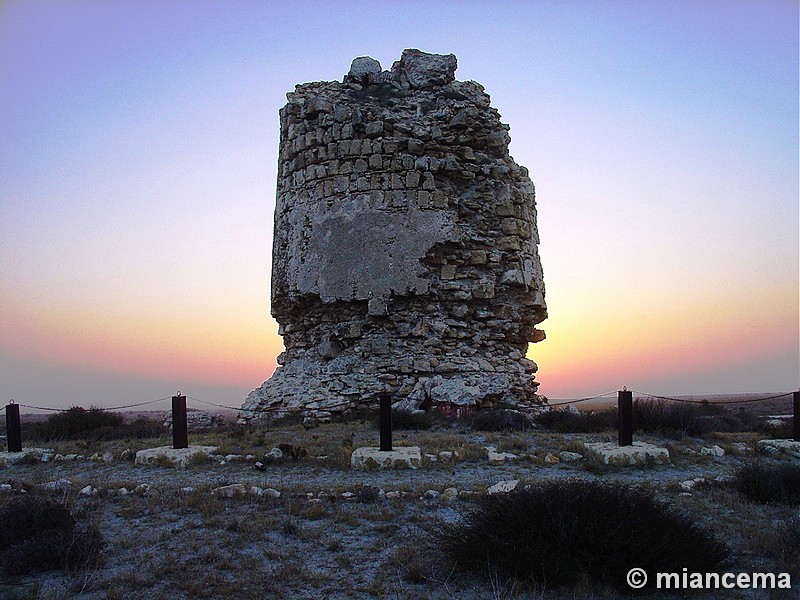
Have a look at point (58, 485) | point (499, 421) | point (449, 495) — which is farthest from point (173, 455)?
point (499, 421)

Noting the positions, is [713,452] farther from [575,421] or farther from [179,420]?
[179,420]

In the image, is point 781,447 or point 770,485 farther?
point 781,447

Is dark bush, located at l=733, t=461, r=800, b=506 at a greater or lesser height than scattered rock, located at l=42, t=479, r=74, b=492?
lesser

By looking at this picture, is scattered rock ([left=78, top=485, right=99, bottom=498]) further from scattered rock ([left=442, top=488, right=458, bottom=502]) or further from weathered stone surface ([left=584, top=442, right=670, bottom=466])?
weathered stone surface ([left=584, top=442, right=670, bottom=466])

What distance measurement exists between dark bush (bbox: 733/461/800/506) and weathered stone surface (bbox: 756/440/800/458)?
119 inches

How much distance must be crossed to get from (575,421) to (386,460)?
4.97 meters

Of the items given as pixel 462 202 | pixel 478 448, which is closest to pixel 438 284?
pixel 462 202

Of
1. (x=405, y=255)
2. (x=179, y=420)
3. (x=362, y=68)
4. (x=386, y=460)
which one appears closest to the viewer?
(x=386, y=460)

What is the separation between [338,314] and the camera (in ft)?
45.8

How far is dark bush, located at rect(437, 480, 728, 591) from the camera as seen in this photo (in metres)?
4.04

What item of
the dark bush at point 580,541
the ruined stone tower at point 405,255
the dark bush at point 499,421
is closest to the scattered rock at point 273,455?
the dark bush at point 499,421

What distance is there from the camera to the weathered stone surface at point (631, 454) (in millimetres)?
8000

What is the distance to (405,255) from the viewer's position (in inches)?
530

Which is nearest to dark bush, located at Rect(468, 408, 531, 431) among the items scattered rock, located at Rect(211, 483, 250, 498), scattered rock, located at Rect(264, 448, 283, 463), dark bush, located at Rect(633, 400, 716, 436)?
dark bush, located at Rect(633, 400, 716, 436)
